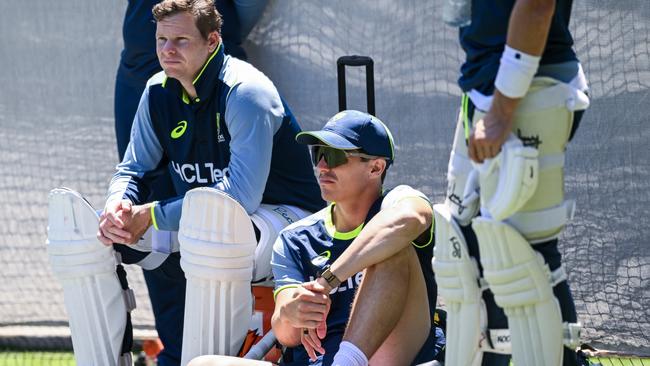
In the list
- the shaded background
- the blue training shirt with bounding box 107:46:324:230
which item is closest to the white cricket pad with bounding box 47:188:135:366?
the blue training shirt with bounding box 107:46:324:230

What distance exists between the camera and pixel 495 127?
3.10 metres

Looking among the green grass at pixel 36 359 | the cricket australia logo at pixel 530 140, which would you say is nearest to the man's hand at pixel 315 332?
the cricket australia logo at pixel 530 140

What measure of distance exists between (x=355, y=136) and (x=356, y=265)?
44 centimetres

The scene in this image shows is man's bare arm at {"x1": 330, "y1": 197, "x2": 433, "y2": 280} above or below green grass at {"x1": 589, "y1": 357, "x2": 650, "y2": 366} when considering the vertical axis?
above

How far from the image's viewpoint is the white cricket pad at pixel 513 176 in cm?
308

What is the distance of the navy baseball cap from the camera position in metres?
3.83

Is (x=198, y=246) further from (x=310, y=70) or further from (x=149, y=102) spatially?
(x=310, y=70)

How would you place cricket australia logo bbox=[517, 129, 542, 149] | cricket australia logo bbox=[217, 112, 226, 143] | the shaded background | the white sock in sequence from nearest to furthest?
cricket australia logo bbox=[517, 129, 542, 149] < the white sock < cricket australia logo bbox=[217, 112, 226, 143] < the shaded background

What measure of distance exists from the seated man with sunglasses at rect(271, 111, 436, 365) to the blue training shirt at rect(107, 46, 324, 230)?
302mm

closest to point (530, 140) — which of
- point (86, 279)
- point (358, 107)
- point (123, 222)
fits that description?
point (123, 222)

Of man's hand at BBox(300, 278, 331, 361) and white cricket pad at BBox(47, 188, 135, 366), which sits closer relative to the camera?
man's hand at BBox(300, 278, 331, 361)

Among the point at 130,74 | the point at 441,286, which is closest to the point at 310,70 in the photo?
the point at 130,74

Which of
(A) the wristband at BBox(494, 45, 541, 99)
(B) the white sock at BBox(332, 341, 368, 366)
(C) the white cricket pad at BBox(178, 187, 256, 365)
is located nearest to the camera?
(A) the wristband at BBox(494, 45, 541, 99)

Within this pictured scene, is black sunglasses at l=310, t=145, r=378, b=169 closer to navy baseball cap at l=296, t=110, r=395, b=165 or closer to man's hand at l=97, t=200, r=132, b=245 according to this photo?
navy baseball cap at l=296, t=110, r=395, b=165
